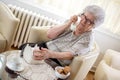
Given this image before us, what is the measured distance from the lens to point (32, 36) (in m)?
2.43

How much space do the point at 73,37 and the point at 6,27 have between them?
0.81 m

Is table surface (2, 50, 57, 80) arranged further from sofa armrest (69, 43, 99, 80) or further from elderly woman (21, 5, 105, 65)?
sofa armrest (69, 43, 99, 80)

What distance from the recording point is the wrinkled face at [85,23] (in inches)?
83.0

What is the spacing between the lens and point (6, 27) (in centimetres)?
257

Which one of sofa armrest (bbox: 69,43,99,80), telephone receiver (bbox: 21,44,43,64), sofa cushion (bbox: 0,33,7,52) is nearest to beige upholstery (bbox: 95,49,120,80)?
sofa armrest (bbox: 69,43,99,80)

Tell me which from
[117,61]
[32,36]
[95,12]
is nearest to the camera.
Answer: [95,12]

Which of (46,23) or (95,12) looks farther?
(46,23)

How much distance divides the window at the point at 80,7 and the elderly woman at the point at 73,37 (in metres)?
0.81

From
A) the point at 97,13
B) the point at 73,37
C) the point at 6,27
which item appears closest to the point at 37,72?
the point at 73,37

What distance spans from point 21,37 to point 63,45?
1042 mm

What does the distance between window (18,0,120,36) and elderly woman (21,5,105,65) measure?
81 cm

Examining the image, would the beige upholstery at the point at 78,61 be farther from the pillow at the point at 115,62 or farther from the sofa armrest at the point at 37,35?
the pillow at the point at 115,62

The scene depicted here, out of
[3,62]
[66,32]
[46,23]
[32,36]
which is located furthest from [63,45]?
[46,23]

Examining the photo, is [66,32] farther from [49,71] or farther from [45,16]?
[45,16]
